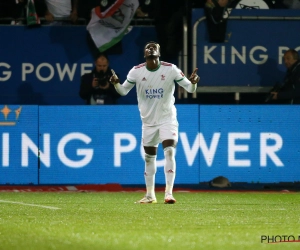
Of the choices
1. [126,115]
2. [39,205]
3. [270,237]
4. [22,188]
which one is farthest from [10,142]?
[270,237]

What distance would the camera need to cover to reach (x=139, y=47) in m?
16.4

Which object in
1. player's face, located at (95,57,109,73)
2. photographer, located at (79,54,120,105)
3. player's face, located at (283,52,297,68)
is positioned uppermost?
player's face, located at (283,52,297,68)

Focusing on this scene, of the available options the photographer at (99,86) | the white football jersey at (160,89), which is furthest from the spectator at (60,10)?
the white football jersey at (160,89)

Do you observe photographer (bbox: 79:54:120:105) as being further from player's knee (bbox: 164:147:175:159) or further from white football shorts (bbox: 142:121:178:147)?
player's knee (bbox: 164:147:175:159)

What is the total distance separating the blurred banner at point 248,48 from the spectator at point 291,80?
0.99 m

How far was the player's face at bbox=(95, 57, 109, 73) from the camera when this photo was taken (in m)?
15.0

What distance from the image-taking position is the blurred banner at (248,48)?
15.8 m

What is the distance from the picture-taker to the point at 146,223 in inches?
313

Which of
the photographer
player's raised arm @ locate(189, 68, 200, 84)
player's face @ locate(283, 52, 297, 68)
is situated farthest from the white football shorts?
player's face @ locate(283, 52, 297, 68)

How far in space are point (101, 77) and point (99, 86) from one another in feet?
0.54

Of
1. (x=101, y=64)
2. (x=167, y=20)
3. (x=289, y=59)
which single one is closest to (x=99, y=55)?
(x=101, y=64)

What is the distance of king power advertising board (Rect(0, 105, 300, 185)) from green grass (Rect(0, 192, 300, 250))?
1.74 m

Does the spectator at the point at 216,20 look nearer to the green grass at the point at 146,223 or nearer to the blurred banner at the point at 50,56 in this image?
the blurred banner at the point at 50,56

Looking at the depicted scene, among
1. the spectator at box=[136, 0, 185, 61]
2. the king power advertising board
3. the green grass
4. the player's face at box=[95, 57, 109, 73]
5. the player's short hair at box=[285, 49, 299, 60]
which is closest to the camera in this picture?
the green grass
